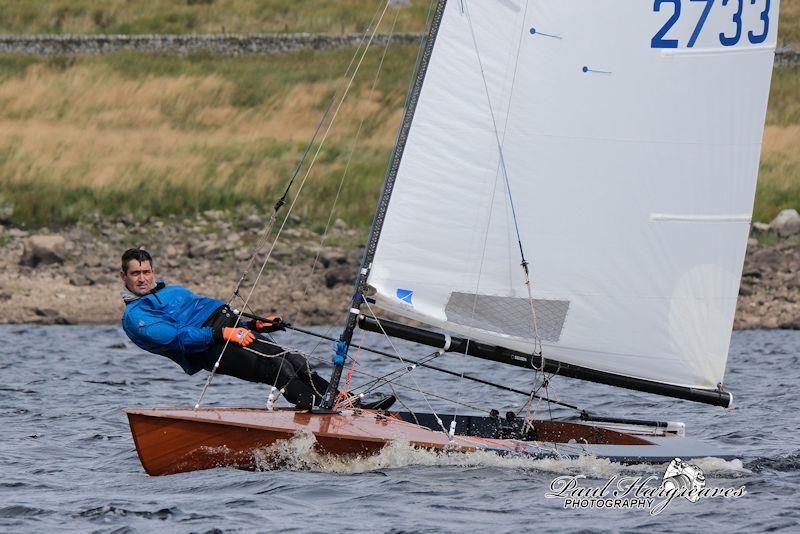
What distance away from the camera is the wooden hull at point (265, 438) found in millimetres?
9578

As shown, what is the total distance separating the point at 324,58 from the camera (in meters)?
40.7

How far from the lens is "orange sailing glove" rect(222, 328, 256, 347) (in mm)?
10000

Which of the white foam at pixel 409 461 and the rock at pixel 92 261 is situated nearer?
the white foam at pixel 409 461

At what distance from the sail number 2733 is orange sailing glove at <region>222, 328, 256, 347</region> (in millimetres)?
3804

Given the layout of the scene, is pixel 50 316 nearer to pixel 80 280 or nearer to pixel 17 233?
pixel 80 280

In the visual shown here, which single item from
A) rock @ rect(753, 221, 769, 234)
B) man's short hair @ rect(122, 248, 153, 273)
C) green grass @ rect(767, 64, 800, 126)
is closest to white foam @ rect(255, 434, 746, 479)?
man's short hair @ rect(122, 248, 153, 273)

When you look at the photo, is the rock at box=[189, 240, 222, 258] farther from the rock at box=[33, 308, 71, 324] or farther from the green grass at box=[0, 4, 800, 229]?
the rock at box=[33, 308, 71, 324]

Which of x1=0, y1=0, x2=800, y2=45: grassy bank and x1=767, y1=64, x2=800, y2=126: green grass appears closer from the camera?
A: x1=767, y1=64, x2=800, y2=126: green grass

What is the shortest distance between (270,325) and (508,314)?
1.89 m

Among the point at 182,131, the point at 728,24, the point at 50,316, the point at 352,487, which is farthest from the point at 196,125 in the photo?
the point at 352,487

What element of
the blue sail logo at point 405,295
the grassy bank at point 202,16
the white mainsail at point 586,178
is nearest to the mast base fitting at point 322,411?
the white mainsail at point 586,178

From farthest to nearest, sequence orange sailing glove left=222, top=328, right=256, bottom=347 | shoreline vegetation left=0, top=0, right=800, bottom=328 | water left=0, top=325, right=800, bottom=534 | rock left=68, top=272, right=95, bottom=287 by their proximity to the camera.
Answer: shoreline vegetation left=0, top=0, right=800, bottom=328 < rock left=68, top=272, right=95, bottom=287 < orange sailing glove left=222, top=328, right=256, bottom=347 < water left=0, top=325, right=800, bottom=534

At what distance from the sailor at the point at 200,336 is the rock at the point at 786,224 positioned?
17638 mm

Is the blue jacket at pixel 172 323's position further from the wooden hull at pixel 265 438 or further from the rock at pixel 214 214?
the rock at pixel 214 214
